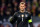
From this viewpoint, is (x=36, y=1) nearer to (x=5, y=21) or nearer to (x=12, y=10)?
(x=12, y=10)

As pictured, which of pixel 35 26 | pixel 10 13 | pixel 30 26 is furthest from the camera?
pixel 10 13

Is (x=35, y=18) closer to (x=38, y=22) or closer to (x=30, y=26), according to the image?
(x=38, y=22)

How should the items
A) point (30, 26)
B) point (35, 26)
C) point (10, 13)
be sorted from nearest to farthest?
point (30, 26)
point (35, 26)
point (10, 13)

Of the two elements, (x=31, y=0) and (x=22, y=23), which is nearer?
(x=22, y=23)

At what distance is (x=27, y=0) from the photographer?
8.09 meters

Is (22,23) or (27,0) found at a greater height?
(27,0)

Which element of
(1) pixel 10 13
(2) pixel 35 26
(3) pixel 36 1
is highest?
(3) pixel 36 1

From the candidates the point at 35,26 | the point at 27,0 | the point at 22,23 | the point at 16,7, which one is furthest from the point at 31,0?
the point at 22,23

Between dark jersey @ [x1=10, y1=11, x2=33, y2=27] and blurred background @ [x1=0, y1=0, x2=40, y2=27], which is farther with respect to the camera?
blurred background @ [x1=0, y1=0, x2=40, y2=27]

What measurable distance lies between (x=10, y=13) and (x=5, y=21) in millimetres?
601

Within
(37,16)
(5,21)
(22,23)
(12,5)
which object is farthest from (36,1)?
(22,23)

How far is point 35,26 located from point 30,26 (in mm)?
3144

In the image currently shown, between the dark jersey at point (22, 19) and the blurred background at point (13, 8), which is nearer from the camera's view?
the dark jersey at point (22, 19)

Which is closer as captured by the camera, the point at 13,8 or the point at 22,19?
the point at 22,19
